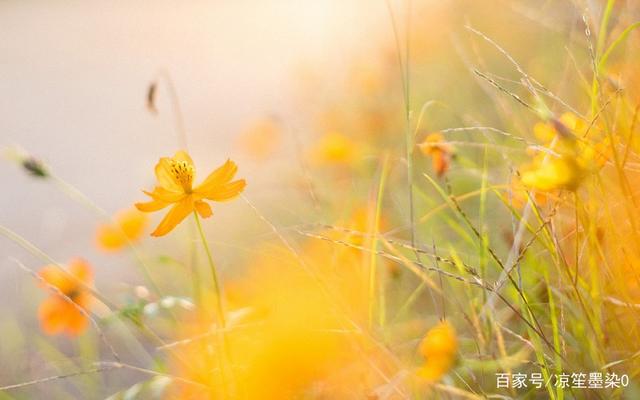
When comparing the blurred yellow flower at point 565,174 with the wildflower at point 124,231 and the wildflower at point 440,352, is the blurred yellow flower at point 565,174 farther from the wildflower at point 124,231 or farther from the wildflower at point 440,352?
the wildflower at point 124,231

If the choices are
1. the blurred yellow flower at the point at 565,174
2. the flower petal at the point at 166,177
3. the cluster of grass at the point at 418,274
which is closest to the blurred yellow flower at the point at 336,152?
the cluster of grass at the point at 418,274

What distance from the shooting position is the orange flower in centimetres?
104

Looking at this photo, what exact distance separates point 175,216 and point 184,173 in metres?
0.04

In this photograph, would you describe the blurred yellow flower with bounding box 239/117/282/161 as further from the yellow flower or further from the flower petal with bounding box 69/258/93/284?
the yellow flower

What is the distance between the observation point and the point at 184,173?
2.29 ft

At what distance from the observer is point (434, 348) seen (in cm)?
62

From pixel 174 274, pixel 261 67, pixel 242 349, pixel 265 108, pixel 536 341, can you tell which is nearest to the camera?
pixel 536 341

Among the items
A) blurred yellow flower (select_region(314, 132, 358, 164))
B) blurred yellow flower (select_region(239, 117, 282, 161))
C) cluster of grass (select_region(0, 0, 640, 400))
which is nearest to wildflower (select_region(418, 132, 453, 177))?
cluster of grass (select_region(0, 0, 640, 400))

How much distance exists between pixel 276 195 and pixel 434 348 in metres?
0.96

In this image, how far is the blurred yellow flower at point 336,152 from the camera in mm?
1255

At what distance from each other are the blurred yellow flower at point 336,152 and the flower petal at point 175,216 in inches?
22.6

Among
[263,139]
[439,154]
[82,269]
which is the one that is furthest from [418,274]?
[263,139]

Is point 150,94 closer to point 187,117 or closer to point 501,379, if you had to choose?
point 501,379

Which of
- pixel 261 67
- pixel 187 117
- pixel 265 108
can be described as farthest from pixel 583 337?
pixel 261 67
